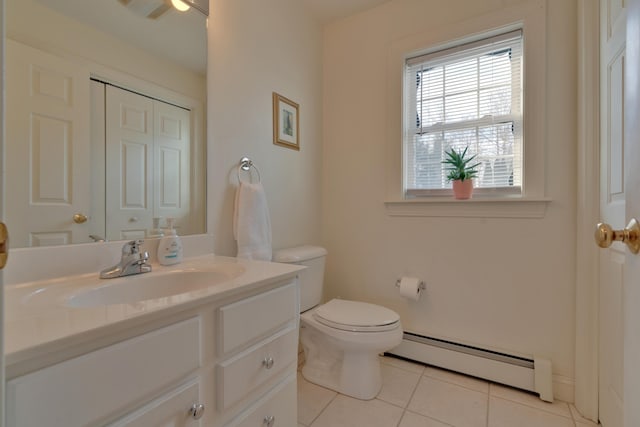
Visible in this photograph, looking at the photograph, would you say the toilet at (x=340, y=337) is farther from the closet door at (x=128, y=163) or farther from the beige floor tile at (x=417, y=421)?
the closet door at (x=128, y=163)

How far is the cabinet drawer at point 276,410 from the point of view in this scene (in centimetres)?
90

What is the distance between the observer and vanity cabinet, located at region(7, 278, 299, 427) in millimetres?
504

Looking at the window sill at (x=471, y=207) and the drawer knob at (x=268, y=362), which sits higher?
the window sill at (x=471, y=207)

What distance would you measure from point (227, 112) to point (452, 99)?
1379mm

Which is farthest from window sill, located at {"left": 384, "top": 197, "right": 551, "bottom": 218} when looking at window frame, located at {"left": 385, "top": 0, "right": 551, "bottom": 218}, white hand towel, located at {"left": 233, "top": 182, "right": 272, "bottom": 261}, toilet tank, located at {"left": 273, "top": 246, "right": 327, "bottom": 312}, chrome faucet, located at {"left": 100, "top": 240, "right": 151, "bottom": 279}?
chrome faucet, located at {"left": 100, "top": 240, "right": 151, "bottom": 279}

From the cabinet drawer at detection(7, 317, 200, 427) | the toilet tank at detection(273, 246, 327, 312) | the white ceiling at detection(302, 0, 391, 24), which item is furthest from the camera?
the white ceiling at detection(302, 0, 391, 24)

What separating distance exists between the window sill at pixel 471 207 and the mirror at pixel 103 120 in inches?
48.6

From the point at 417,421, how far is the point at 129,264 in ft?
4.60

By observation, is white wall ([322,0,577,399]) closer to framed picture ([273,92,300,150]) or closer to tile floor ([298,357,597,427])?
tile floor ([298,357,597,427])

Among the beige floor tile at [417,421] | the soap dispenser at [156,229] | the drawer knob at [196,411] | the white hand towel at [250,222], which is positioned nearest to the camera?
the drawer knob at [196,411]

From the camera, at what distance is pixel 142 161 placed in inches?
45.1

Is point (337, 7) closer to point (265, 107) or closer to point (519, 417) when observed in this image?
point (265, 107)

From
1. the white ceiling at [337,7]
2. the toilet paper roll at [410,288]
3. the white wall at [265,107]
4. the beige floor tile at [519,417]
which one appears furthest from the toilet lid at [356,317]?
the white ceiling at [337,7]

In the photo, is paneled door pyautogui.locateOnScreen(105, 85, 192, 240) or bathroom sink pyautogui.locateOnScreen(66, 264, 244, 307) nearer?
bathroom sink pyautogui.locateOnScreen(66, 264, 244, 307)
